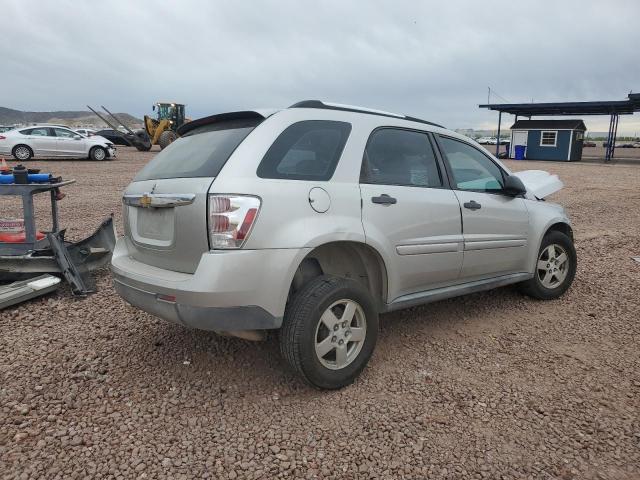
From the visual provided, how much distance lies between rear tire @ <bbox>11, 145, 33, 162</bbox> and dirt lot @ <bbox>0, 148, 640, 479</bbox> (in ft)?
57.7

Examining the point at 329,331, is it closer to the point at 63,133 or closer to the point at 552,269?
the point at 552,269

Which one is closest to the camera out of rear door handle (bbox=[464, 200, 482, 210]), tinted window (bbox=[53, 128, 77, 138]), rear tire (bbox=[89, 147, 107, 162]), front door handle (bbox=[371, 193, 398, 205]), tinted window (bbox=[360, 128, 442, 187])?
front door handle (bbox=[371, 193, 398, 205])

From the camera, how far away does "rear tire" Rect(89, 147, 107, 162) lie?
21484 mm

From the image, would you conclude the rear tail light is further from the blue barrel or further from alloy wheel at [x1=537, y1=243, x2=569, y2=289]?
alloy wheel at [x1=537, y1=243, x2=569, y2=289]

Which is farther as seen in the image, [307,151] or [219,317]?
[307,151]

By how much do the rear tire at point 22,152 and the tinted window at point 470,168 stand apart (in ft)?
64.6

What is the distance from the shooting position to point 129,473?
2.39 m

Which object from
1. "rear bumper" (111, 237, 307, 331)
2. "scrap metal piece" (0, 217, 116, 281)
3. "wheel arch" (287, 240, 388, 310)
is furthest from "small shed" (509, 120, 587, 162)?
"rear bumper" (111, 237, 307, 331)

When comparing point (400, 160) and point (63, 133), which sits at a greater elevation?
point (63, 133)

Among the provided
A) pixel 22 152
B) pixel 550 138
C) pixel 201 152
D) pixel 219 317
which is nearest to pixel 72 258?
pixel 201 152

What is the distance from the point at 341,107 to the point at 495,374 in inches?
83.6

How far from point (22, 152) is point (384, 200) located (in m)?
20.2

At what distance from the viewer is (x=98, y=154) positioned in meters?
21.6

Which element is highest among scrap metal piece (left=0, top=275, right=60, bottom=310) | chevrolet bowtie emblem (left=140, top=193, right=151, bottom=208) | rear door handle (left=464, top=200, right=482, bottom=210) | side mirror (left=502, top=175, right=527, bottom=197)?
side mirror (left=502, top=175, right=527, bottom=197)
